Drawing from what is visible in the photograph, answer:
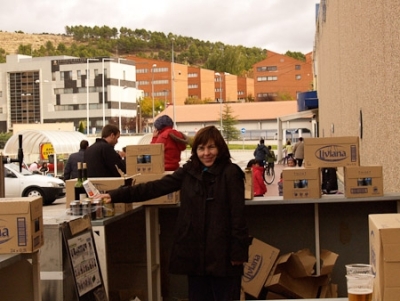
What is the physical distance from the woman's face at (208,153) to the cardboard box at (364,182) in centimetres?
216

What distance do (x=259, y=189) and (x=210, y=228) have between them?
866 cm

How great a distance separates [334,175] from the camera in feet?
32.3

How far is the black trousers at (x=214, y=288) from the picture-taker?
529 centimetres

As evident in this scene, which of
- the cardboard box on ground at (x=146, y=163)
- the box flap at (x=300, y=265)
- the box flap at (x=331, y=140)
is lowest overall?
the box flap at (x=300, y=265)

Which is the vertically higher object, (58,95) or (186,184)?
(58,95)

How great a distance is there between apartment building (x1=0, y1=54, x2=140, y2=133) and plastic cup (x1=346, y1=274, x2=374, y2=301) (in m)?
92.6

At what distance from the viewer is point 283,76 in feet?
482

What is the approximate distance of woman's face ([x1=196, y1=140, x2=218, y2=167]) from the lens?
5.35 meters

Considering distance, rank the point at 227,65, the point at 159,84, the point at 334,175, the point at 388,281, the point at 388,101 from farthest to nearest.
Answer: the point at 227,65, the point at 159,84, the point at 334,175, the point at 388,101, the point at 388,281

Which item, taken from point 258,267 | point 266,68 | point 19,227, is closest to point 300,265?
point 258,267

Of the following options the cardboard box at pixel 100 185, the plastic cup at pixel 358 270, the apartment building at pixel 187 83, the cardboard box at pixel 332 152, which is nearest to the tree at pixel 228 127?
the apartment building at pixel 187 83

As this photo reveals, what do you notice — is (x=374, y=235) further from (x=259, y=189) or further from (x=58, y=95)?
(x=58, y=95)

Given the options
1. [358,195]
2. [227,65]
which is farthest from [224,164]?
[227,65]

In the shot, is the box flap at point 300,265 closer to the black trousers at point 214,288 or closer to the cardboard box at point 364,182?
the cardboard box at point 364,182
